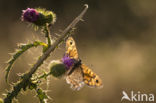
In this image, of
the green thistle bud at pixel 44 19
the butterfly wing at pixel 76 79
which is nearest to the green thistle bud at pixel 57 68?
the butterfly wing at pixel 76 79

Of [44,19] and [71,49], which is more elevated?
[44,19]

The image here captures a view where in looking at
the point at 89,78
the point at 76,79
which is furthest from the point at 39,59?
the point at 89,78

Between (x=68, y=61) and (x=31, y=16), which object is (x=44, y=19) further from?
(x=68, y=61)

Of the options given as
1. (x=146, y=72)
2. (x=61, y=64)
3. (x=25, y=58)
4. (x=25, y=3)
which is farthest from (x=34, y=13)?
(x=25, y=3)

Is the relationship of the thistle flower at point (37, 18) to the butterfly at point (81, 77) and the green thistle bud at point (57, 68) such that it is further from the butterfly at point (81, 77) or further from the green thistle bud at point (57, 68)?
the butterfly at point (81, 77)

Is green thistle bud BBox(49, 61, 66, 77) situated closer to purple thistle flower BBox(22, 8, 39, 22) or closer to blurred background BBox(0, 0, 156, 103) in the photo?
purple thistle flower BBox(22, 8, 39, 22)

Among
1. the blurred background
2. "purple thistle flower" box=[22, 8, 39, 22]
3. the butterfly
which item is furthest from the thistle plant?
the blurred background

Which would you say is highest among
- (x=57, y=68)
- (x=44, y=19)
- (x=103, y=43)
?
(x=103, y=43)
